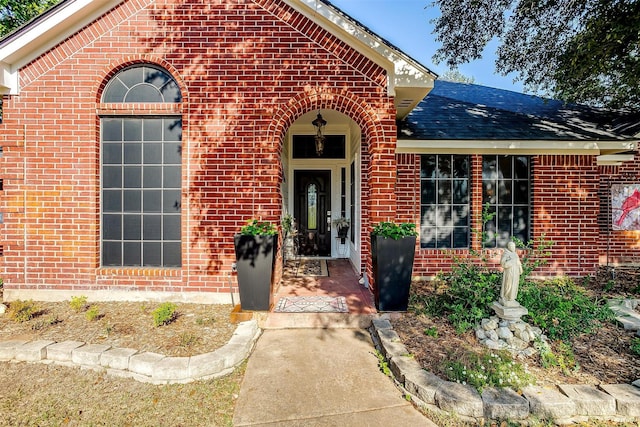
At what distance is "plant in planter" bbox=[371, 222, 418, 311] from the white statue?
1.10 meters

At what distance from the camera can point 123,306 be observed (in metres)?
4.61

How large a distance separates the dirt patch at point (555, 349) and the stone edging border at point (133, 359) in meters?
1.99

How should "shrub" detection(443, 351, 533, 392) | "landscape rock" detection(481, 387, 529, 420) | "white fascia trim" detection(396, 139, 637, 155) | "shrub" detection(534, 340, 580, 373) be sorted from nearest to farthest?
1. "landscape rock" detection(481, 387, 529, 420)
2. "shrub" detection(443, 351, 533, 392)
3. "shrub" detection(534, 340, 580, 373)
4. "white fascia trim" detection(396, 139, 637, 155)

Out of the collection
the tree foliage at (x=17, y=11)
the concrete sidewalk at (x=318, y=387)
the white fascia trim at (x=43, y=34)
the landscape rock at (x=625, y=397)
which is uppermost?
the tree foliage at (x=17, y=11)

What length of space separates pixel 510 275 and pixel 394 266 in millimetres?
1364

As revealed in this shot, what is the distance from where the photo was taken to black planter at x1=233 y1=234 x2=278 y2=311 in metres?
4.15

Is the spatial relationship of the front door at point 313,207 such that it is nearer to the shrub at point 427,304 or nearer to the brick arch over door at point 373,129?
the brick arch over door at point 373,129

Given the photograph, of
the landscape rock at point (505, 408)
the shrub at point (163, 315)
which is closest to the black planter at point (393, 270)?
the landscape rock at point (505, 408)

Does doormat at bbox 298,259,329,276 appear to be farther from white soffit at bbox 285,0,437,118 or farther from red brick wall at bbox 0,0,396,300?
white soffit at bbox 285,0,437,118

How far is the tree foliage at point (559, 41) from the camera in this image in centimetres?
520

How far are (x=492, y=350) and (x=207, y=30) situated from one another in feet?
19.4

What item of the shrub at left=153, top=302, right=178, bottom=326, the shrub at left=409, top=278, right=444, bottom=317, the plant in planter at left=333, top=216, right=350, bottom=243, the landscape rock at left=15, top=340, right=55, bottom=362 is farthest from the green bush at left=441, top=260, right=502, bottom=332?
the landscape rock at left=15, top=340, right=55, bottom=362

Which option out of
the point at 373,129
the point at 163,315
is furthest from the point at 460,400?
the point at 373,129

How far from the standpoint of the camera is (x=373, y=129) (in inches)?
185
